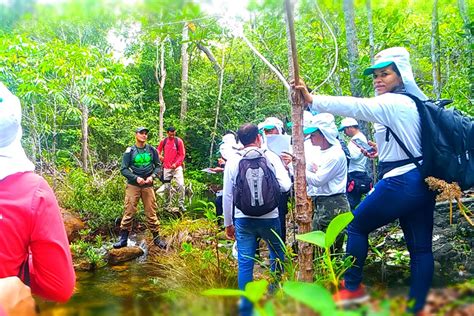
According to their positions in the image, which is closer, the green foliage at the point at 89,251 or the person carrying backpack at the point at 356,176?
the person carrying backpack at the point at 356,176

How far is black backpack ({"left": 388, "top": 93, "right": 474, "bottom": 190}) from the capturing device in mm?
2512

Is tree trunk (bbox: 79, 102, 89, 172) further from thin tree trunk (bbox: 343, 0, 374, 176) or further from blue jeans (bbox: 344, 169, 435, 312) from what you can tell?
blue jeans (bbox: 344, 169, 435, 312)

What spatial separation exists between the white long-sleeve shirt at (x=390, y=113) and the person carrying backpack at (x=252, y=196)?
1054 millimetres

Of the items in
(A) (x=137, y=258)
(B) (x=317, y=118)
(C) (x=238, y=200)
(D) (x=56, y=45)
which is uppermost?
(D) (x=56, y=45)

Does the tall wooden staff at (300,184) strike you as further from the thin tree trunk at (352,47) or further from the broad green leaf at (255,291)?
the thin tree trunk at (352,47)

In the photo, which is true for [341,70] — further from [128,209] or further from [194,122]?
[194,122]

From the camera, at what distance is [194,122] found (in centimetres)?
1572

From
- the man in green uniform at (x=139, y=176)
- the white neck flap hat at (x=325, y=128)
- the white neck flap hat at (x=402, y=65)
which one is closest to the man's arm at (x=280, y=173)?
the white neck flap hat at (x=325, y=128)

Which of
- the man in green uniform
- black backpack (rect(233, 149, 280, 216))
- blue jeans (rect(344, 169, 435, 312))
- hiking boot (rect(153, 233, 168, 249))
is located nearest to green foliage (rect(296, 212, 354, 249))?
blue jeans (rect(344, 169, 435, 312))

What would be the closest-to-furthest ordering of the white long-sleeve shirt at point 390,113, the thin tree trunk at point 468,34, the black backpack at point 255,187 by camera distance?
the white long-sleeve shirt at point 390,113 < the black backpack at point 255,187 < the thin tree trunk at point 468,34

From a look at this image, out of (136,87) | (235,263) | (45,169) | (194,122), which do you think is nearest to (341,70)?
(235,263)

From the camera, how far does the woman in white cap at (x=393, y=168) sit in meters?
2.46

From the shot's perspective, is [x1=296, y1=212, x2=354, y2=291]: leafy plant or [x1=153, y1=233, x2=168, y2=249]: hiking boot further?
[x1=153, y1=233, x2=168, y2=249]: hiking boot

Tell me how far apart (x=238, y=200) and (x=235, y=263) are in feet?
5.02
